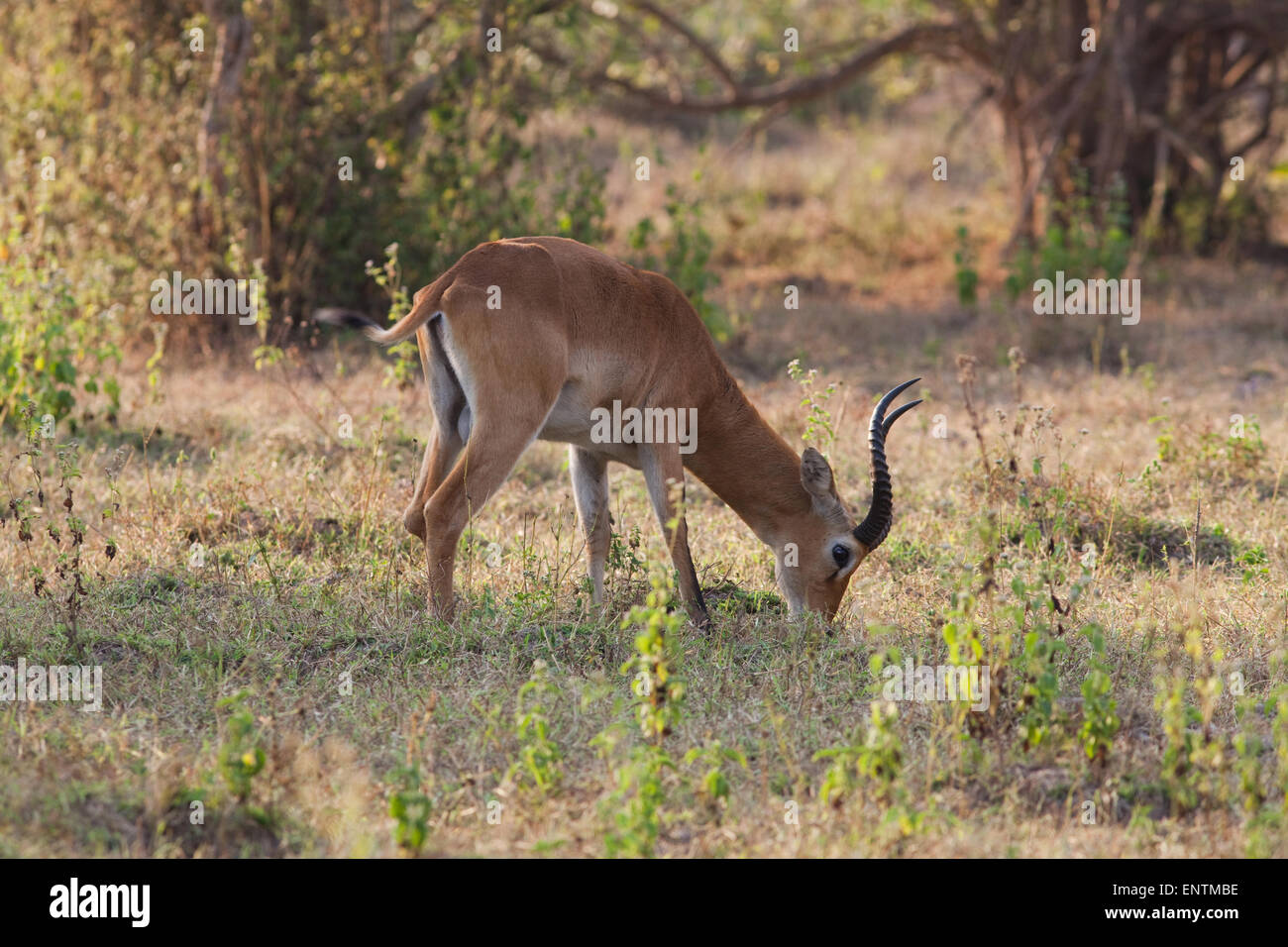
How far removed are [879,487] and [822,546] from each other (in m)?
0.45

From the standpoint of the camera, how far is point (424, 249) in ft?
31.0

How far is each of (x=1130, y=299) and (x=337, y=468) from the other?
6319mm

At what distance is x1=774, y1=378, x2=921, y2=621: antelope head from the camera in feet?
17.4

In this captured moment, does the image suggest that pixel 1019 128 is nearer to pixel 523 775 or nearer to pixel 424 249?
pixel 424 249

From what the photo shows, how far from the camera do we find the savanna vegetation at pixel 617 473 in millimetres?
3852

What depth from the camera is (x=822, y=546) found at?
5.44 meters
